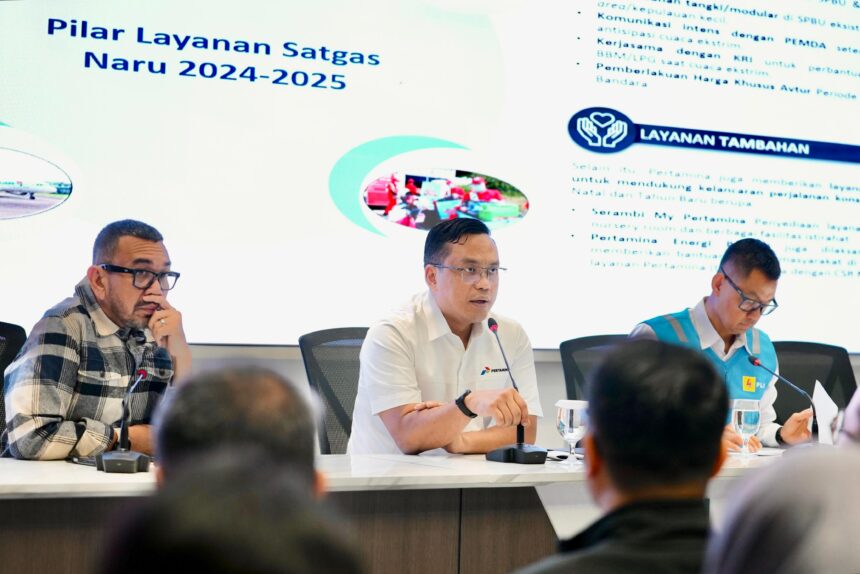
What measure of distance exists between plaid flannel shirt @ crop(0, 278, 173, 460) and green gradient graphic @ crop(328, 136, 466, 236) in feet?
3.91

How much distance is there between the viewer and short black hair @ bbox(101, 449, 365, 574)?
489 mm

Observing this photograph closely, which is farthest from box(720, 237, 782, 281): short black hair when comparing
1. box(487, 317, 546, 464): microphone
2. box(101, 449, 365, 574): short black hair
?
box(101, 449, 365, 574): short black hair

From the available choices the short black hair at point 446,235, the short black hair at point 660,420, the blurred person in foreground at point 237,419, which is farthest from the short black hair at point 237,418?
the short black hair at point 446,235

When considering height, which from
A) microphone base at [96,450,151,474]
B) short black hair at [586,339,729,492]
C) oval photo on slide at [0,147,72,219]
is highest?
oval photo on slide at [0,147,72,219]

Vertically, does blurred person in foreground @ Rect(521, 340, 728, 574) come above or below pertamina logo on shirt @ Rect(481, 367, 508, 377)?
above

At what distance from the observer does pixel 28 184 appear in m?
3.59

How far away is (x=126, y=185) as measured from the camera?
3.66 metres

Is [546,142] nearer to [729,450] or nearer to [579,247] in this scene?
[579,247]

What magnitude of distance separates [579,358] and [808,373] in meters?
1.01

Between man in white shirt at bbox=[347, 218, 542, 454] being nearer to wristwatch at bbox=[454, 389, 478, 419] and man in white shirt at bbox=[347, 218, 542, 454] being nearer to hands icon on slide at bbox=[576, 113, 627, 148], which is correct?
wristwatch at bbox=[454, 389, 478, 419]

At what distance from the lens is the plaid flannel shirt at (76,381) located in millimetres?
2486

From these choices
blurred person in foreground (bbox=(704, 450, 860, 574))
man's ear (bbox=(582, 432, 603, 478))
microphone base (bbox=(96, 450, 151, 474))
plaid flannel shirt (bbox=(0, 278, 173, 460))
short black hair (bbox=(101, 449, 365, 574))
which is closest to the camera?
short black hair (bbox=(101, 449, 365, 574))

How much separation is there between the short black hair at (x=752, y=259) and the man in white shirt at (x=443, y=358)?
2.75ft

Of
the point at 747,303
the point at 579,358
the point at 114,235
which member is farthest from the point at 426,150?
the point at 114,235
